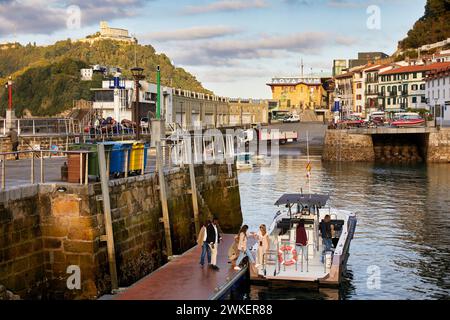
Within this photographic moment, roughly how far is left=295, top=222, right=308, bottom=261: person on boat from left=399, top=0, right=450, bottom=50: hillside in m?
137

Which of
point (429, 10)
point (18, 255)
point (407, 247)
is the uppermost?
point (429, 10)

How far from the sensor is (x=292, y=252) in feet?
79.6

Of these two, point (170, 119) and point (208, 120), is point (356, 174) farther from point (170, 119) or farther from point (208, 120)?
point (208, 120)

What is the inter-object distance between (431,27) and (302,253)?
14578 centimetres

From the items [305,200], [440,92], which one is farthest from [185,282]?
[440,92]

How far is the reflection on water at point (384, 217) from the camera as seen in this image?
25.3 metres

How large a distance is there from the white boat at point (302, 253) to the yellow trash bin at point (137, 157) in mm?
5425

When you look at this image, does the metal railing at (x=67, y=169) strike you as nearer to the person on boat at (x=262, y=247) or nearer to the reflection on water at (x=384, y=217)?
the person on boat at (x=262, y=247)

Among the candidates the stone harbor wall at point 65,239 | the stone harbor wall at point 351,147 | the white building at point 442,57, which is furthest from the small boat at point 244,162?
the white building at point 442,57

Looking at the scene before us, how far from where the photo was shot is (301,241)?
82.2 feet

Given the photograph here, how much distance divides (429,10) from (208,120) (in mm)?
61621

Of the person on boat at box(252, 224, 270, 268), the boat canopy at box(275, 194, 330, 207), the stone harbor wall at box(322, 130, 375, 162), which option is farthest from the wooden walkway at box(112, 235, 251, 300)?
the stone harbor wall at box(322, 130, 375, 162)
